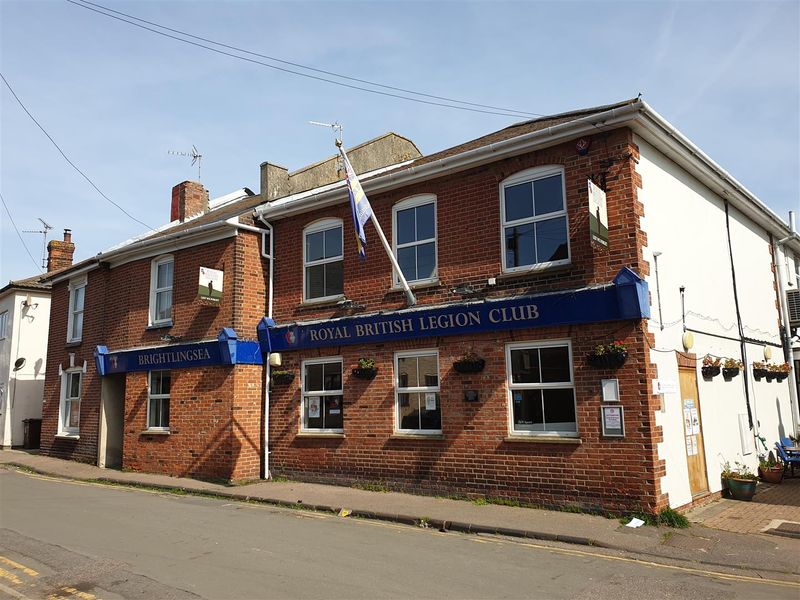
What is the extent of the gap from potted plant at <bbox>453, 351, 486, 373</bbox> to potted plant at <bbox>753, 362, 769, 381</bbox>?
22.9ft

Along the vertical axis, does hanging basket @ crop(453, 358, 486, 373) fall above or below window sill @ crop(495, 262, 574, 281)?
below

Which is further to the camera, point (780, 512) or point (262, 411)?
point (262, 411)

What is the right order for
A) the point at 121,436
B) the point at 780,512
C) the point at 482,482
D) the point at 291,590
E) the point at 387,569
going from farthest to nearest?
the point at 121,436
the point at 482,482
the point at 780,512
the point at 387,569
the point at 291,590

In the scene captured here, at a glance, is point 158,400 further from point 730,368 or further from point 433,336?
point 730,368

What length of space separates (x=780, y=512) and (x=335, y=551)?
7.11 m

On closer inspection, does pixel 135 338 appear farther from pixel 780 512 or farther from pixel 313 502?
pixel 780 512

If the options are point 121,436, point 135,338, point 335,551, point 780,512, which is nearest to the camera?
point 335,551

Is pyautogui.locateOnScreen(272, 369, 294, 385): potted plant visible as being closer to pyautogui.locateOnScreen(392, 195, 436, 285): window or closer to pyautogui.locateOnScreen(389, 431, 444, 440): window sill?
pyautogui.locateOnScreen(389, 431, 444, 440): window sill

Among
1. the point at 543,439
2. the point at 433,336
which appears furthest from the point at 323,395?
the point at 543,439

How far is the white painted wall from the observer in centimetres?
2367

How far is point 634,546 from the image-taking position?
771 centimetres

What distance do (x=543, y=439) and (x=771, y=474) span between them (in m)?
5.84

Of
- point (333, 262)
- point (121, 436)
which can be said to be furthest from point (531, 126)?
point (121, 436)

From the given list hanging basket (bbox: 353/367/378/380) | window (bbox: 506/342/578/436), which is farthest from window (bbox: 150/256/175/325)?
window (bbox: 506/342/578/436)
